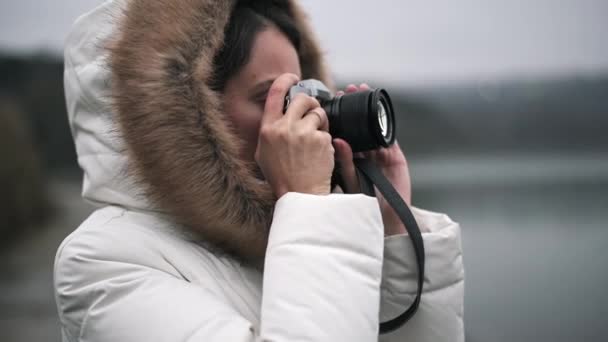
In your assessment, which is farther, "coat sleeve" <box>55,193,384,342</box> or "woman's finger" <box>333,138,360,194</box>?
"woman's finger" <box>333,138,360,194</box>

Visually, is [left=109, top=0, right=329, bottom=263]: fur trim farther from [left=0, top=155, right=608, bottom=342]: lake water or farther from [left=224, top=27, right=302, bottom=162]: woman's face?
[left=0, top=155, right=608, bottom=342]: lake water

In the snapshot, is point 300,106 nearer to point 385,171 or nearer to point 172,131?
point 172,131

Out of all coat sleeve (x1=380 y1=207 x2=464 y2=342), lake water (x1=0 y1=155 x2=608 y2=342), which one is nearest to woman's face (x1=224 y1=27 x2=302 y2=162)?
coat sleeve (x1=380 y1=207 x2=464 y2=342)

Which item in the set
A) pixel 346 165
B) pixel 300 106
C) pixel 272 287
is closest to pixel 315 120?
pixel 300 106

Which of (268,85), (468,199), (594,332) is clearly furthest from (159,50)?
(594,332)

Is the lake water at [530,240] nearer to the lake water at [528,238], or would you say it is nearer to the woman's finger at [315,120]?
the lake water at [528,238]

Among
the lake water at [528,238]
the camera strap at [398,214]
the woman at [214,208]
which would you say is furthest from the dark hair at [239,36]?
the lake water at [528,238]

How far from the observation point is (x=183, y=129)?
Result: 702 mm

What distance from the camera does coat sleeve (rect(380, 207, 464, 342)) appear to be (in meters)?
0.85

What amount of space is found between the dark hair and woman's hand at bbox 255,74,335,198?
136 millimetres

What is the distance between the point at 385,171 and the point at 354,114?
23 centimetres

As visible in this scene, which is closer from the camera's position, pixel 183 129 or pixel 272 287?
pixel 272 287

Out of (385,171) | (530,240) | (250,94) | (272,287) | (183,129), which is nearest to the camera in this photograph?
(272,287)

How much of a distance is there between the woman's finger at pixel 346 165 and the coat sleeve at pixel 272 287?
149 mm
